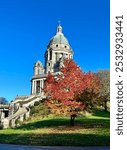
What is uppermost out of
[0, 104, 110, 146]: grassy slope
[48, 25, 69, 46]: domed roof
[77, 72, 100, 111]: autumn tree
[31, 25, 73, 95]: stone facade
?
[48, 25, 69, 46]: domed roof

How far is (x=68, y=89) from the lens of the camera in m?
33.6

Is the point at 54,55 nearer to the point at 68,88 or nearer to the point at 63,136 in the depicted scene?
the point at 68,88

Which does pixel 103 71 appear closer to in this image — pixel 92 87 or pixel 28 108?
pixel 28 108

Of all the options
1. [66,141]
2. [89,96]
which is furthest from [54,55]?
[66,141]

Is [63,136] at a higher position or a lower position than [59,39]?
lower

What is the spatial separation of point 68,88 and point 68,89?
12cm

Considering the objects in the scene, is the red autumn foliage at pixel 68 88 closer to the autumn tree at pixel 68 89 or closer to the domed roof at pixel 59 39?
the autumn tree at pixel 68 89

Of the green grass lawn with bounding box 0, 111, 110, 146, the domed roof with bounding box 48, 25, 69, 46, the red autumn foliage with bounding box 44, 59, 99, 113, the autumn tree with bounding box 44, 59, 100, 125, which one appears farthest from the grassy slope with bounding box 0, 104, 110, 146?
the domed roof with bounding box 48, 25, 69, 46

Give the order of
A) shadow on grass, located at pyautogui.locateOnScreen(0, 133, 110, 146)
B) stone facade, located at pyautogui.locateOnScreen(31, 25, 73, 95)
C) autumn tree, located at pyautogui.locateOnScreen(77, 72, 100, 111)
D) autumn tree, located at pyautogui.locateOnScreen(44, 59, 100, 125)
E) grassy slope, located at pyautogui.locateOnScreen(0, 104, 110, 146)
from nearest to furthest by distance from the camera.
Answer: shadow on grass, located at pyautogui.locateOnScreen(0, 133, 110, 146) < grassy slope, located at pyautogui.locateOnScreen(0, 104, 110, 146) < autumn tree, located at pyautogui.locateOnScreen(44, 59, 100, 125) < autumn tree, located at pyautogui.locateOnScreen(77, 72, 100, 111) < stone facade, located at pyautogui.locateOnScreen(31, 25, 73, 95)

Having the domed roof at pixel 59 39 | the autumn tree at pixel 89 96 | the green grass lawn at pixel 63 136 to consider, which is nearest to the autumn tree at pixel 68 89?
the autumn tree at pixel 89 96

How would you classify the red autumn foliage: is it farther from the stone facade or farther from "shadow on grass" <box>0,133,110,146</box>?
the stone facade

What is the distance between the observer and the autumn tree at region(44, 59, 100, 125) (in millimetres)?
32594

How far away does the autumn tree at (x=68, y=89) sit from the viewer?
107 feet

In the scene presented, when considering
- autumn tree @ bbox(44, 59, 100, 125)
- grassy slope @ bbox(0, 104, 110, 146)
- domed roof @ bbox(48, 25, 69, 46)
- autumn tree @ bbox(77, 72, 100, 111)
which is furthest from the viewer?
domed roof @ bbox(48, 25, 69, 46)
